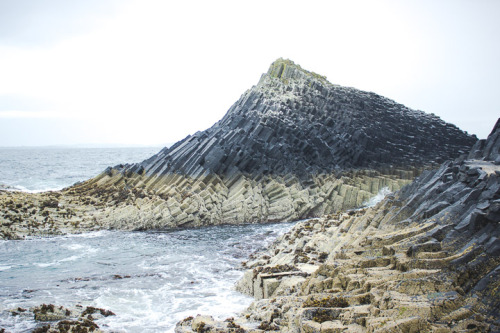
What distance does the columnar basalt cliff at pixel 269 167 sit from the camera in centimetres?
3333

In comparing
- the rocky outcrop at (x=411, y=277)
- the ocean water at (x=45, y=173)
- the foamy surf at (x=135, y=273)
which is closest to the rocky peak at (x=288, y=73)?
the foamy surf at (x=135, y=273)

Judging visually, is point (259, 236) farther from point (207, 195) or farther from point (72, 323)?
point (72, 323)

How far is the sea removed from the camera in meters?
15.9

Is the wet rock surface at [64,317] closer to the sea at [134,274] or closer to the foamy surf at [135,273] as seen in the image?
the sea at [134,274]

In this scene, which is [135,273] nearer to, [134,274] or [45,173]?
[134,274]

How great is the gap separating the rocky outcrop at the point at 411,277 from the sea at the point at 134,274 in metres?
2.21

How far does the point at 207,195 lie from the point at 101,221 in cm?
888

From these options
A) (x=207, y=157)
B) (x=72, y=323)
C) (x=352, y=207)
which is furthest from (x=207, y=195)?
(x=72, y=323)

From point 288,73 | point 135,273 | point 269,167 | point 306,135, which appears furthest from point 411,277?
point 288,73

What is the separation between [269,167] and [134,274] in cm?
2074

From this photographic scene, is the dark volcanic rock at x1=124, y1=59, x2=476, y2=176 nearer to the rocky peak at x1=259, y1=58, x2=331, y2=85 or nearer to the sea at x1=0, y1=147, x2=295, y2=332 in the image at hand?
the rocky peak at x1=259, y1=58, x2=331, y2=85

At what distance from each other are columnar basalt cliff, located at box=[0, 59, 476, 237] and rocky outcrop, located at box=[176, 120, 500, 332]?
16.2m

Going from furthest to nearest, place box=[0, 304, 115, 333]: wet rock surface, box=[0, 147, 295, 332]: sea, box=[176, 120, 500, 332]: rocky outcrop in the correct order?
box=[0, 147, 295, 332]: sea
box=[0, 304, 115, 333]: wet rock surface
box=[176, 120, 500, 332]: rocky outcrop

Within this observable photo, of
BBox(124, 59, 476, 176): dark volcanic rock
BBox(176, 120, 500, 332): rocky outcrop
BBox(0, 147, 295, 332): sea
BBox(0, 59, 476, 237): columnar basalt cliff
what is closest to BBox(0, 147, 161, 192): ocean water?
BBox(0, 59, 476, 237): columnar basalt cliff
